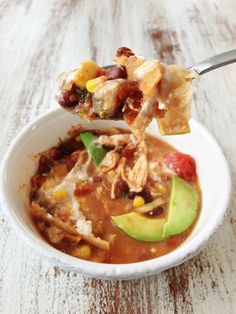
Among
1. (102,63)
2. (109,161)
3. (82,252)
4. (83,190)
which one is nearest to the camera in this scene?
(82,252)

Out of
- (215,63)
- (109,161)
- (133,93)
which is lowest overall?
(109,161)

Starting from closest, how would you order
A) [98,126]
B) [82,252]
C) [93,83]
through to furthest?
[93,83] < [82,252] < [98,126]

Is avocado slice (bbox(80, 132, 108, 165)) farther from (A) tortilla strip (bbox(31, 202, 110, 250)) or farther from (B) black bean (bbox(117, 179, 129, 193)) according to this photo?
(A) tortilla strip (bbox(31, 202, 110, 250))

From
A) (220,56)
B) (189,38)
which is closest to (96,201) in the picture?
(220,56)

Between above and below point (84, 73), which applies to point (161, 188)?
below

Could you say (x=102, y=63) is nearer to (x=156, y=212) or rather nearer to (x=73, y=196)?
(x=73, y=196)

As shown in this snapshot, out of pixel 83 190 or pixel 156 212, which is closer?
pixel 156 212

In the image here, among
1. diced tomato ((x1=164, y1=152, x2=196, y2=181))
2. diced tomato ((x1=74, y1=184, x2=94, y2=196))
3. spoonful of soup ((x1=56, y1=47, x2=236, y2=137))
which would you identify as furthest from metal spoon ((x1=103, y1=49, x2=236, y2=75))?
diced tomato ((x1=74, y1=184, x2=94, y2=196))

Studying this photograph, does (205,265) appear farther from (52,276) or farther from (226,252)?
(52,276)

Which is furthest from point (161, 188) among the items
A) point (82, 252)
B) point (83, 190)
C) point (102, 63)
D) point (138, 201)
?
point (102, 63)
